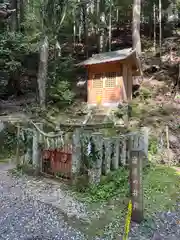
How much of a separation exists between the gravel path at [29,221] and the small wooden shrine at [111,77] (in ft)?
37.4

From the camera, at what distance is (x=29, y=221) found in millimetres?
5438

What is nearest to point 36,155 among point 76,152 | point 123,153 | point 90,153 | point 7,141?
point 76,152

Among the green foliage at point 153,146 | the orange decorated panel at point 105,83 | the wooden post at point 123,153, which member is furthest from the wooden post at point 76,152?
the orange decorated panel at point 105,83

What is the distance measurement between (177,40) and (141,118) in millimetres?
12864

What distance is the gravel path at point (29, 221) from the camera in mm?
4977

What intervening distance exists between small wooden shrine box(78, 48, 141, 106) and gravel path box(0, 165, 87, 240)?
11405 mm

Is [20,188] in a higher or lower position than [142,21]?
lower

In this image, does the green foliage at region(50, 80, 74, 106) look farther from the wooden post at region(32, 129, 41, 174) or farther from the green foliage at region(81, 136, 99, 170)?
the green foliage at region(81, 136, 99, 170)

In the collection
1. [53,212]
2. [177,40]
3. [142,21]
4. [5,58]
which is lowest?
[53,212]

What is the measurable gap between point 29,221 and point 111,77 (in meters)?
13.3

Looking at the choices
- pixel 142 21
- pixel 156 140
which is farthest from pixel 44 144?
pixel 142 21

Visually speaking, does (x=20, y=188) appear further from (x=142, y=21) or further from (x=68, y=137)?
(x=142, y=21)

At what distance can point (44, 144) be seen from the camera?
8.09 metres

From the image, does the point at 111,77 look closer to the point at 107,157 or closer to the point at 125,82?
the point at 125,82
